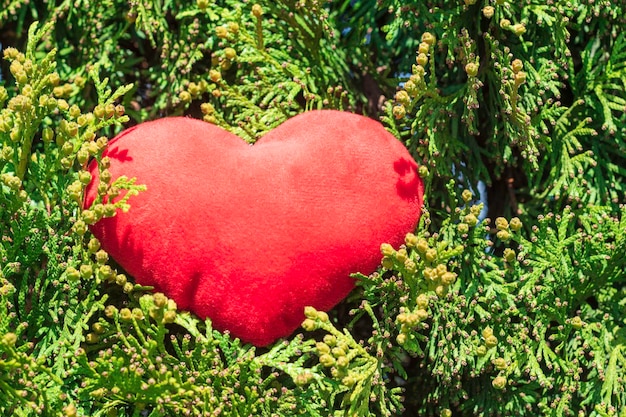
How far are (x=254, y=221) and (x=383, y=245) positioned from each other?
0.18m

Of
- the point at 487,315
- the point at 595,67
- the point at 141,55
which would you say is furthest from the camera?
the point at 141,55

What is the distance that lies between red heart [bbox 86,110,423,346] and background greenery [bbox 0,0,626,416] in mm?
36

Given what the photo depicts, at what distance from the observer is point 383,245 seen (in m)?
1.09

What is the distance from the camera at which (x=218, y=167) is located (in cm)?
113

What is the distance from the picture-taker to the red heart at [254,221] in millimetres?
1097

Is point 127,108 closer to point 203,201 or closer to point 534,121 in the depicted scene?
point 203,201

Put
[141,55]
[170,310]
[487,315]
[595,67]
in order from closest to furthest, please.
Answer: [170,310], [487,315], [595,67], [141,55]

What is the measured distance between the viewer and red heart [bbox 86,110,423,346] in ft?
3.60

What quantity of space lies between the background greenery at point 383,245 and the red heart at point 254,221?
0.12 feet

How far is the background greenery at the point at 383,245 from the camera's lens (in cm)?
110

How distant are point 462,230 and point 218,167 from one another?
1.19 ft

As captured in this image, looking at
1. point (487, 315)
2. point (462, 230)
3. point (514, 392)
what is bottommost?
point (514, 392)

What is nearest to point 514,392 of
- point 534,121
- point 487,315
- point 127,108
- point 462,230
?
point 487,315

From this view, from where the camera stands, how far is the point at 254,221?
1100 mm
